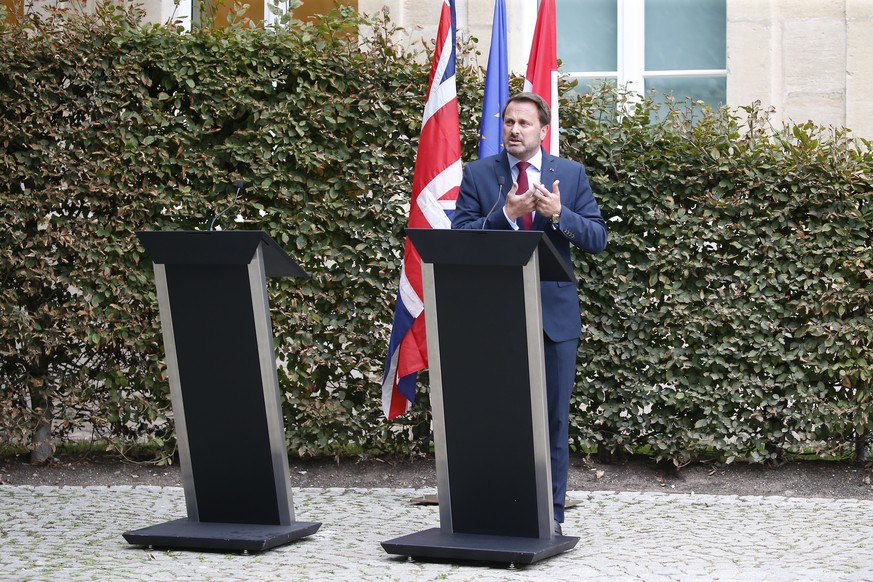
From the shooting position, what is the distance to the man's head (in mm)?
5109

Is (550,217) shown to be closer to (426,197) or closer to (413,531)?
(426,197)

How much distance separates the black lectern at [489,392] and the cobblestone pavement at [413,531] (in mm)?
138

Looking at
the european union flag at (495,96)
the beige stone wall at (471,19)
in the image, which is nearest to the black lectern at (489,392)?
the european union flag at (495,96)

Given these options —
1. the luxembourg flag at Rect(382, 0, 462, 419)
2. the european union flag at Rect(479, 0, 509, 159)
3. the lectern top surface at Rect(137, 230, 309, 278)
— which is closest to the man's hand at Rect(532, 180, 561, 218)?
the lectern top surface at Rect(137, 230, 309, 278)

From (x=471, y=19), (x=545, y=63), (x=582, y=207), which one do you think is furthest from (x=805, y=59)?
(x=582, y=207)

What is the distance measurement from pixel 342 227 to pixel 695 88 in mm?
4188

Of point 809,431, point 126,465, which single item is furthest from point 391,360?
point 809,431

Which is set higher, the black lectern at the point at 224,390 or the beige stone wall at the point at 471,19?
the beige stone wall at the point at 471,19

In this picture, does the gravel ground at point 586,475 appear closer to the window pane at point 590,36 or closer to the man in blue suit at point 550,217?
the man in blue suit at point 550,217

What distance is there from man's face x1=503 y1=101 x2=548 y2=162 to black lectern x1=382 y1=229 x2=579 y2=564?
2.00ft

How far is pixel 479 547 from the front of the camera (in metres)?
4.80

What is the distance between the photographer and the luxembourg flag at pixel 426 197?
6469 mm

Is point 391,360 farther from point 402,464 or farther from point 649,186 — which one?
point 649,186

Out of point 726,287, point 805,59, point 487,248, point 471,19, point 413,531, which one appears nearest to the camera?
point 487,248
